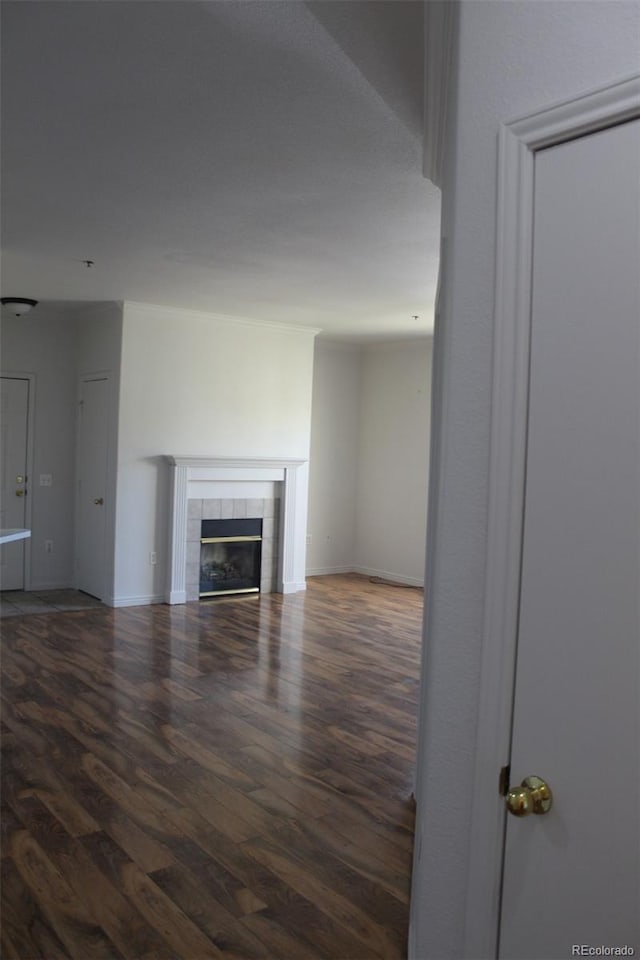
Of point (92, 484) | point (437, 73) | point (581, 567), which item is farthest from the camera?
point (92, 484)

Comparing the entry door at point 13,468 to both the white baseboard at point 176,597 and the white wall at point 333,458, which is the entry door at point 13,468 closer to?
the white baseboard at point 176,597

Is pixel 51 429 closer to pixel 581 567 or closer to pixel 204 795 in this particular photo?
pixel 204 795

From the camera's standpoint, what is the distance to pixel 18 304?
653 cm

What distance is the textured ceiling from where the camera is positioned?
2281mm

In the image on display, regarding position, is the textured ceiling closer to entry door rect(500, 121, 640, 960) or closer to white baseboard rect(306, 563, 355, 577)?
entry door rect(500, 121, 640, 960)

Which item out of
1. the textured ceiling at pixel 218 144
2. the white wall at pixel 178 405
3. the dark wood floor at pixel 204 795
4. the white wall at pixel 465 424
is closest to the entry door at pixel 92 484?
the white wall at pixel 178 405

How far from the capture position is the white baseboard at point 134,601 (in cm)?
683

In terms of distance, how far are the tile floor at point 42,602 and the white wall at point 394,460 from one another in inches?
133

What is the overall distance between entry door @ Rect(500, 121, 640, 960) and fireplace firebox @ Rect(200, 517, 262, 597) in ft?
20.4

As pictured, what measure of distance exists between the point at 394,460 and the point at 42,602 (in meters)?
4.12

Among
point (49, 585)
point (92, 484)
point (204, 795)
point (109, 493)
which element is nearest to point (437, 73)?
point (204, 795)

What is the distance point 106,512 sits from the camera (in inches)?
274

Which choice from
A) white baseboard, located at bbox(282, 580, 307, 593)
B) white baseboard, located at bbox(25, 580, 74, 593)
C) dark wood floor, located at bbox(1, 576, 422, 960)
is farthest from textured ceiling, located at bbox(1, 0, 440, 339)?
white baseboard, located at bbox(282, 580, 307, 593)

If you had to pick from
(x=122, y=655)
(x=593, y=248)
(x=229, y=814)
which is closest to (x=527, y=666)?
(x=593, y=248)
